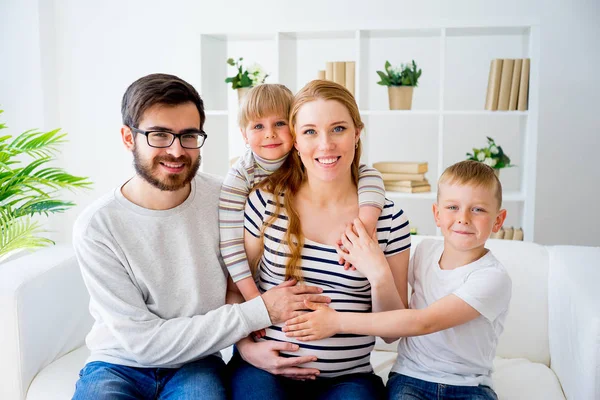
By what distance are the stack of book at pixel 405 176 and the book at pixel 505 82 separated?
0.53 m

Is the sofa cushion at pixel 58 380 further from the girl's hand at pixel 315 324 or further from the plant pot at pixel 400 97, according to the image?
the plant pot at pixel 400 97

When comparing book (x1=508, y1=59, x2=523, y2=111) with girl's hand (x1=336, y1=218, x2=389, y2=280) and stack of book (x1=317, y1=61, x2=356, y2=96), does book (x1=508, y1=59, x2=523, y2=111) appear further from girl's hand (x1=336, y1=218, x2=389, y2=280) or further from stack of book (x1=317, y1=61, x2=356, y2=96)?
girl's hand (x1=336, y1=218, x2=389, y2=280)

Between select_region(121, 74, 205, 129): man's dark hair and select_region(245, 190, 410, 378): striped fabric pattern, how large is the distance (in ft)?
1.30

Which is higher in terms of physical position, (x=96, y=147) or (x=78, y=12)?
(x=78, y=12)

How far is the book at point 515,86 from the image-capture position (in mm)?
3244

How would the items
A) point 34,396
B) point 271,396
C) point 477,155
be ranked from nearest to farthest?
point 271,396 → point 34,396 → point 477,155

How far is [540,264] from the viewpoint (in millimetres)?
2096

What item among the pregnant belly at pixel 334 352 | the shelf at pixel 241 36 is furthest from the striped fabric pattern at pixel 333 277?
the shelf at pixel 241 36

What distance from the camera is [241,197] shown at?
1.84m

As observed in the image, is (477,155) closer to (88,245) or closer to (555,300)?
(555,300)

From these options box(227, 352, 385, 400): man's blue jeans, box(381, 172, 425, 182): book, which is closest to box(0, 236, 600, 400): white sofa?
box(227, 352, 385, 400): man's blue jeans

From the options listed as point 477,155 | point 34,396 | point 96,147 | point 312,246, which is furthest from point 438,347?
point 96,147

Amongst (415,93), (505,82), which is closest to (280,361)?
(505,82)

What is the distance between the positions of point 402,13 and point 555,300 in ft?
8.33
